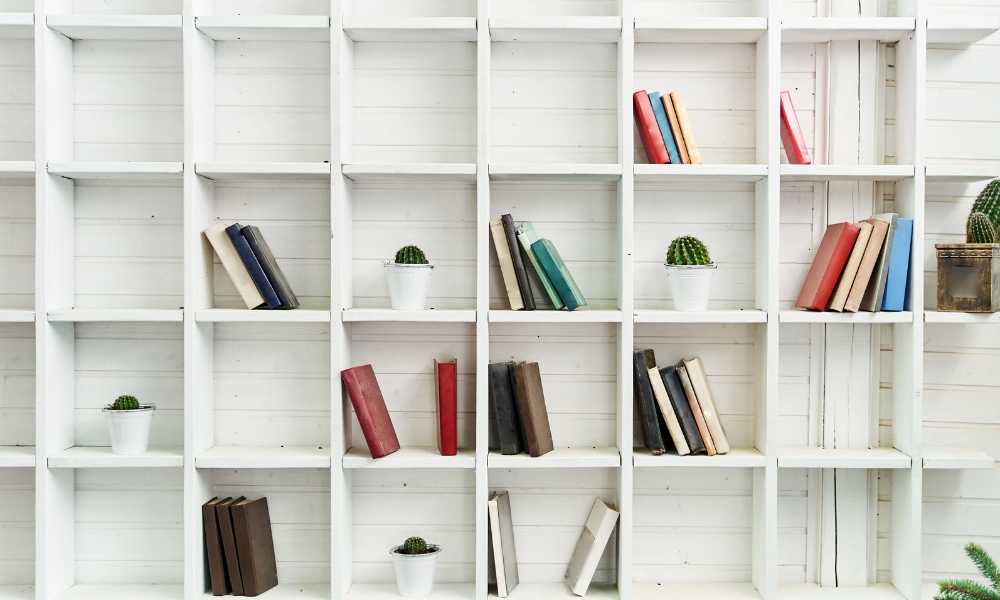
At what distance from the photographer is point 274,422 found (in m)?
2.37

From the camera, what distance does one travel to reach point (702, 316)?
2154 mm

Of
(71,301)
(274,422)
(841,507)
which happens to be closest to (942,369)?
(841,507)

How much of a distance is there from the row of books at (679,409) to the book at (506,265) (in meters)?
0.40

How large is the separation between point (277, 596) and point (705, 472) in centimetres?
141

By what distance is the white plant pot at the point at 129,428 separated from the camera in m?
2.17

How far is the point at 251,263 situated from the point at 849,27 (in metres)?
1.93

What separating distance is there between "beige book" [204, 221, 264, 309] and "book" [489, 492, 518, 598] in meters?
0.96

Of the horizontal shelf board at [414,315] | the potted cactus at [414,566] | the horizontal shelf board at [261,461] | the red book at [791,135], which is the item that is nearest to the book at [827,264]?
the red book at [791,135]

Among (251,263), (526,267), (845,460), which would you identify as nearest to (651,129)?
(526,267)

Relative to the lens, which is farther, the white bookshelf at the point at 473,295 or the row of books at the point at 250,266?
the white bookshelf at the point at 473,295

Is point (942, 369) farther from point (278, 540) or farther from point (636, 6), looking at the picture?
point (278, 540)

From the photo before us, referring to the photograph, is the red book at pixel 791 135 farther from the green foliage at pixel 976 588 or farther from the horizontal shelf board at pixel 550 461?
the green foliage at pixel 976 588

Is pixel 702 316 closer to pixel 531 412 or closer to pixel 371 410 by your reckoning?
pixel 531 412

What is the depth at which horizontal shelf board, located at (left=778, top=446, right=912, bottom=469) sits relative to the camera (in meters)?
2.17
